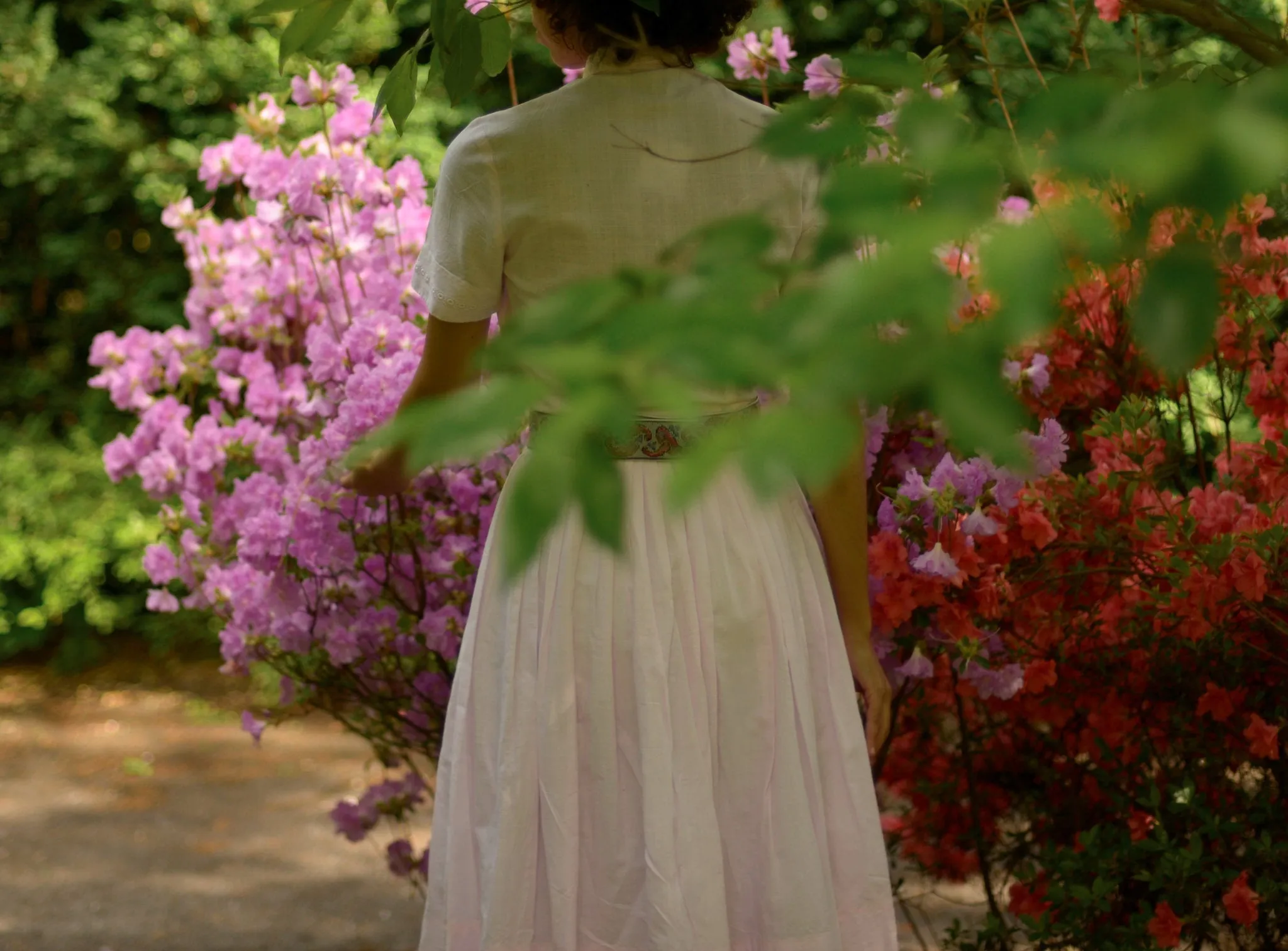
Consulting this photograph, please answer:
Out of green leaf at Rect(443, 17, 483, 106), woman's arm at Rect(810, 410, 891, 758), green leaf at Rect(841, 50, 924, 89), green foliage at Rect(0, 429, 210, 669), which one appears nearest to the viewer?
green leaf at Rect(841, 50, 924, 89)

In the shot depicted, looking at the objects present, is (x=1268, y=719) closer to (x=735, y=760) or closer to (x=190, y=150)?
(x=735, y=760)

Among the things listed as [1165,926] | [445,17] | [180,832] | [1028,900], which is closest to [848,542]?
[445,17]

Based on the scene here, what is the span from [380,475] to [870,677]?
0.65 m

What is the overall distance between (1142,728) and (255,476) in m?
1.53

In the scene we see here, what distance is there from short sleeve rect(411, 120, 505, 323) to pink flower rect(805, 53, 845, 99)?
756 mm

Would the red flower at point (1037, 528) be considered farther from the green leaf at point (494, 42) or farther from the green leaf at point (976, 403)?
the green leaf at point (976, 403)

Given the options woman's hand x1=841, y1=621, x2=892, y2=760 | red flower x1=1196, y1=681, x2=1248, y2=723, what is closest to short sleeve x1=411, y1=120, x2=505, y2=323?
woman's hand x1=841, y1=621, x2=892, y2=760

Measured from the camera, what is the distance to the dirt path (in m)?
3.38

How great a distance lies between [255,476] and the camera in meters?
2.60

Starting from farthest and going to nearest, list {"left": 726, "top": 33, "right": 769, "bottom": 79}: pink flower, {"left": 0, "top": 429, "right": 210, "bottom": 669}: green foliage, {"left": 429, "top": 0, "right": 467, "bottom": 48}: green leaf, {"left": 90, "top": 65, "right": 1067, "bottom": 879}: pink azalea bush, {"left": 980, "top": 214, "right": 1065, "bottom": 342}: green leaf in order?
{"left": 0, "top": 429, "right": 210, "bottom": 669}: green foliage < {"left": 726, "top": 33, "right": 769, "bottom": 79}: pink flower < {"left": 90, "top": 65, "right": 1067, "bottom": 879}: pink azalea bush < {"left": 429, "top": 0, "right": 467, "bottom": 48}: green leaf < {"left": 980, "top": 214, "right": 1065, "bottom": 342}: green leaf

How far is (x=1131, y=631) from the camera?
2.27 metres

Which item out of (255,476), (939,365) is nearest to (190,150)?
(255,476)

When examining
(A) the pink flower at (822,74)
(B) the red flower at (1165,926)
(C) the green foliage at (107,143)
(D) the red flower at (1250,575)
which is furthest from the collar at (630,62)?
(C) the green foliage at (107,143)

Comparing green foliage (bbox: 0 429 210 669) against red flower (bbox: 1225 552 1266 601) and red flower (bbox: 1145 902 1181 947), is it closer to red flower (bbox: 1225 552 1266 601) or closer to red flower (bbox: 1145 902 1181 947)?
red flower (bbox: 1145 902 1181 947)
